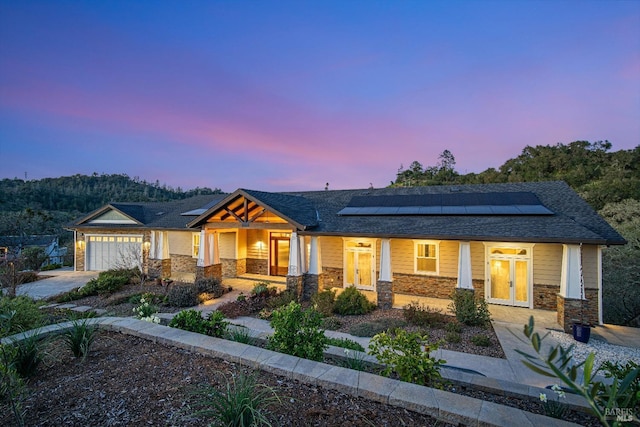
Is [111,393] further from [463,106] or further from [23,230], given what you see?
[23,230]

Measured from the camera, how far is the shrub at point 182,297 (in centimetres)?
1112

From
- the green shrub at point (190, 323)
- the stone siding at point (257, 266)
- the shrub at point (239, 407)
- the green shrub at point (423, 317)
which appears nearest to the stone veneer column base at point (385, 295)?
the green shrub at point (423, 317)

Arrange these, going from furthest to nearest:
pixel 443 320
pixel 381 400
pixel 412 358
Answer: pixel 443 320, pixel 412 358, pixel 381 400

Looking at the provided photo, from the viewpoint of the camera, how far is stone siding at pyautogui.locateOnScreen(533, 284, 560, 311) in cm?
1062

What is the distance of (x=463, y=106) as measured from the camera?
52.5ft

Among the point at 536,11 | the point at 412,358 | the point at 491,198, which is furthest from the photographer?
the point at 491,198

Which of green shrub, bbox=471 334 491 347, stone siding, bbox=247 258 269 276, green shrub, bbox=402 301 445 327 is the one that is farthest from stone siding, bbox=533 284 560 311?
stone siding, bbox=247 258 269 276

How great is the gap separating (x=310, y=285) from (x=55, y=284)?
13.8 m

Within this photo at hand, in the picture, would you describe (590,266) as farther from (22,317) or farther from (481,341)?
(22,317)

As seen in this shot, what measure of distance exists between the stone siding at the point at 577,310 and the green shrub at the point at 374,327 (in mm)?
4813

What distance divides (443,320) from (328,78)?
12.3 metres

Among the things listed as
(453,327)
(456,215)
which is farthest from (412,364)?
(456,215)

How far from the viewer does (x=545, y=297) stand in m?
10.7

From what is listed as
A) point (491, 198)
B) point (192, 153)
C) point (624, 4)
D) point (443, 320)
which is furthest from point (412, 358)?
point (192, 153)
